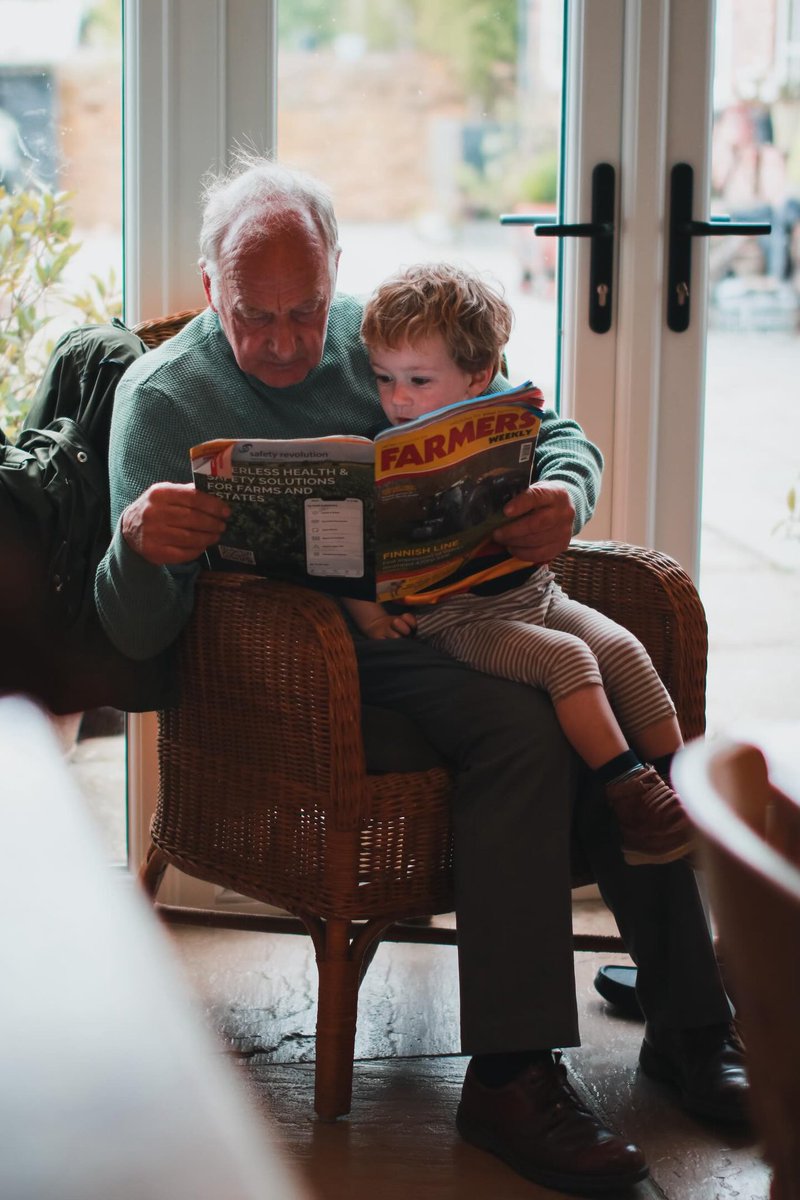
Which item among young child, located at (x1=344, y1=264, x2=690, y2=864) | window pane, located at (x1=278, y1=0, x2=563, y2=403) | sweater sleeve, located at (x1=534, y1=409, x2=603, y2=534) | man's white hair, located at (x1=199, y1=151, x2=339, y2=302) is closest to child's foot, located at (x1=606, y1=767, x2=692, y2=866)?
young child, located at (x1=344, y1=264, x2=690, y2=864)

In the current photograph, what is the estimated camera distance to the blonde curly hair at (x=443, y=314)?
1.78 m

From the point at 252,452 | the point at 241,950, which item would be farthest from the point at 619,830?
the point at 241,950

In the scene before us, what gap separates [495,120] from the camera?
235cm

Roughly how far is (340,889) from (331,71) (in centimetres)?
136

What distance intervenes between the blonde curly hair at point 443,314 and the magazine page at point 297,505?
23cm

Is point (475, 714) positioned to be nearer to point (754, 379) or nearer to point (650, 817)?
point (650, 817)

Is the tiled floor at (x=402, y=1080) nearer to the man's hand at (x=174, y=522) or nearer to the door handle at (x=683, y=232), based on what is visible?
the man's hand at (x=174, y=522)

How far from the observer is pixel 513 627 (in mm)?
1770

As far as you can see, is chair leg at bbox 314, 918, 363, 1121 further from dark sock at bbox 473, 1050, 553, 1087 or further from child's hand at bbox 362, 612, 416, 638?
child's hand at bbox 362, 612, 416, 638

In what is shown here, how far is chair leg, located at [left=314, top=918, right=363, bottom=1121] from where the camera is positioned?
5.75 feet

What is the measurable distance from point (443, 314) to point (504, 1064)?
93 cm

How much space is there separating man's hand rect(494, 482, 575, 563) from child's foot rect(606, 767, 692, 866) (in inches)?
12.5

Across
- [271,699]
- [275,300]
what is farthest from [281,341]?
[271,699]

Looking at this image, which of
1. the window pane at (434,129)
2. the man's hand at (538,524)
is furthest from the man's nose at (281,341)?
the window pane at (434,129)
